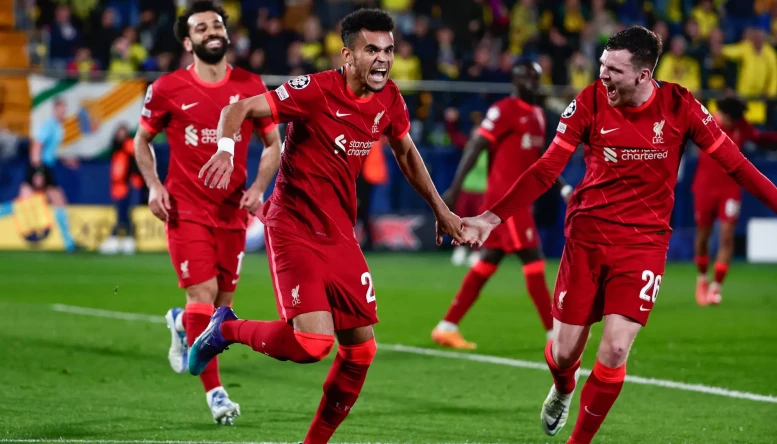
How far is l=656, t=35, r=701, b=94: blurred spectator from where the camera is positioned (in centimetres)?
2278

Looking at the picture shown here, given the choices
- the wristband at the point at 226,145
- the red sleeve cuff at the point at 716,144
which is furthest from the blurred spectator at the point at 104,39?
the red sleeve cuff at the point at 716,144

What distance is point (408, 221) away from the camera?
22.3 meters

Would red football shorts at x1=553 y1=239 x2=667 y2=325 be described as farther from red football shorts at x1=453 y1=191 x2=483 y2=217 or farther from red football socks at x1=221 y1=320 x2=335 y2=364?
red football shorts at x1=453 y1=191 x2=483 y2=217

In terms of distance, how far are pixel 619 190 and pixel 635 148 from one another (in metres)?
0.25

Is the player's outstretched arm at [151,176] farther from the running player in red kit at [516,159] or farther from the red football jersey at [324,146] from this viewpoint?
the running player in red kit at [516,159]

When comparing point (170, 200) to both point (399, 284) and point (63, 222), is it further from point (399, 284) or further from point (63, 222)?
point (63, 222)

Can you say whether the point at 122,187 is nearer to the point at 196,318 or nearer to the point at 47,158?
the point at 47,158

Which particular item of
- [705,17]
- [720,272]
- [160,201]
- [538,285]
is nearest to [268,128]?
[160,201]

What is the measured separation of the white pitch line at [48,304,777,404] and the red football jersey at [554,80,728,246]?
2623mm

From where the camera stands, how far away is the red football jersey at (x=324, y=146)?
6.16 meters

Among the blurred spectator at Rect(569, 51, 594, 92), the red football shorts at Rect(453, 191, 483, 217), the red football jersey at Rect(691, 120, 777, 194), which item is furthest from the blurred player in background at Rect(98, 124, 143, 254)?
the red football jersey at Rect(691, 120, 777, 194)

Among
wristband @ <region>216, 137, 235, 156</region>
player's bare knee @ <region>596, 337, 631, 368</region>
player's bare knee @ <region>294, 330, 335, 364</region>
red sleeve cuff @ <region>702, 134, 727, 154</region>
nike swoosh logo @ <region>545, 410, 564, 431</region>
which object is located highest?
wristband @ <region>216, 137, 235, 156</region>

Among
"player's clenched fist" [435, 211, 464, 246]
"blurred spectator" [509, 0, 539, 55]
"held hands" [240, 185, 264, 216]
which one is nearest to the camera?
"player's clenched fist" [435, 211, 464, 246]

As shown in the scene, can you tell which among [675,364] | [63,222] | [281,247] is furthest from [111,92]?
[281,247]
